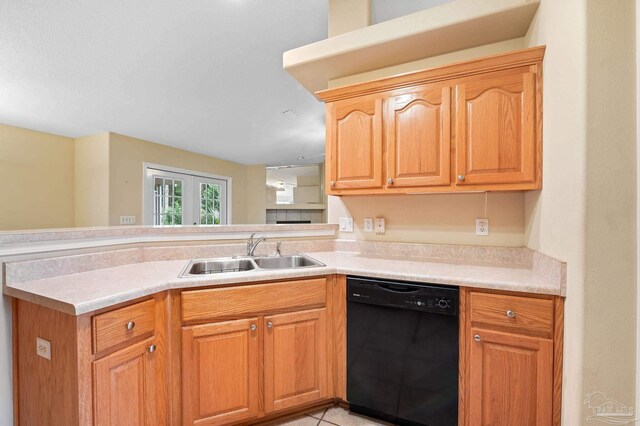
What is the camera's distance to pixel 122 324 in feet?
3.82

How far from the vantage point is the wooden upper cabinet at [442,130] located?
1.49 metres

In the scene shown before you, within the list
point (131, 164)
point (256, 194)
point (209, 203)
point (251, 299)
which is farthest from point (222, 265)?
point (256, 194)

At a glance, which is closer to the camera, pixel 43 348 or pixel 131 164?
pixel 43 348

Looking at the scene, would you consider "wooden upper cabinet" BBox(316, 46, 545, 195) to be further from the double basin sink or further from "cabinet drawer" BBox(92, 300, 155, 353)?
"cabinet drawer" BBox(92, 300, 155, 353)

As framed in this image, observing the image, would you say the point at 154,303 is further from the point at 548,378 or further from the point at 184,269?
the point at 548,378

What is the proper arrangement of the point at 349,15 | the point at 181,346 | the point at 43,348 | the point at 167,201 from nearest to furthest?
the point at 43,348 → the point at 181,346 → the point at 349,15 → the point at 167,201

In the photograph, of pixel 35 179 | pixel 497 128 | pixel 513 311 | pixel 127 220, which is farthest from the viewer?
pixel 127 220

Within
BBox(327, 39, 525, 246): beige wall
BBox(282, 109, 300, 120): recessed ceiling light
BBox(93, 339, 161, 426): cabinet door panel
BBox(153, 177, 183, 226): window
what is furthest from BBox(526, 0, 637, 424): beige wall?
BBox(153, 177, 183, 226): window

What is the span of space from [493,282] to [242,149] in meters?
5.11

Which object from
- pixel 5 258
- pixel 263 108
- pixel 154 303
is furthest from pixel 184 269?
pixel 263 108

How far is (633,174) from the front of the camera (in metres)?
1.00

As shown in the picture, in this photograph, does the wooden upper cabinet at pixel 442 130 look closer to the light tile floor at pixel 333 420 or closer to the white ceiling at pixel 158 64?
the white ceiling at pixel 158 64

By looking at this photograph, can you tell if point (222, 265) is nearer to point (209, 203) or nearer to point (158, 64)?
point (158, 64)

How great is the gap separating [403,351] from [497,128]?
51.0 inches
